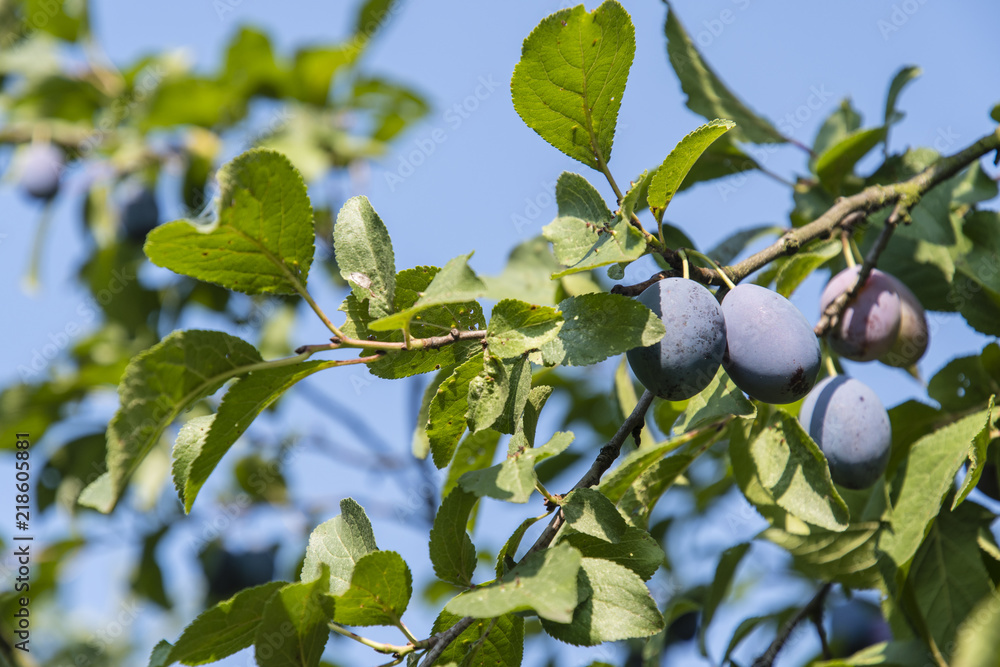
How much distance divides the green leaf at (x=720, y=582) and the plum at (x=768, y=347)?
629 mm

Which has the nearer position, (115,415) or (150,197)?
(115,415)

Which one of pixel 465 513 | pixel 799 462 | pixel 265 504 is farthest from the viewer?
pixel 265 504

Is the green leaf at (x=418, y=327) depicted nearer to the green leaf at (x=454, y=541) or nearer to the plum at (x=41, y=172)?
the green leaf at (x=454, y=541)

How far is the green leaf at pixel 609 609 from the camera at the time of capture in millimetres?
690

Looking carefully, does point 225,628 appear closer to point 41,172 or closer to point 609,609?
point 609,609

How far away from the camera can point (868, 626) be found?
169 cm

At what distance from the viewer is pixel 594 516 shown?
0.70 m

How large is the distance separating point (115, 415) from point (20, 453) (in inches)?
77.7

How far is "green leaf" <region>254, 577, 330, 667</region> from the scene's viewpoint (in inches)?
28.1

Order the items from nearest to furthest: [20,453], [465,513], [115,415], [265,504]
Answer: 1. [115,415]
2. [465,513]
3. [20,453]
4. [265,504]

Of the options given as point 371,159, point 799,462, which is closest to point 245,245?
point 799,462

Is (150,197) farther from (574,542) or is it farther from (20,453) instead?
(574,542)

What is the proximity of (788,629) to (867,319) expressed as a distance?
51cm

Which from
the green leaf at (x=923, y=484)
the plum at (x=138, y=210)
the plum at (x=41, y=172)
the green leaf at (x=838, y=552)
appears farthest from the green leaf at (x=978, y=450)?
the plum at (x=41, y=172)
